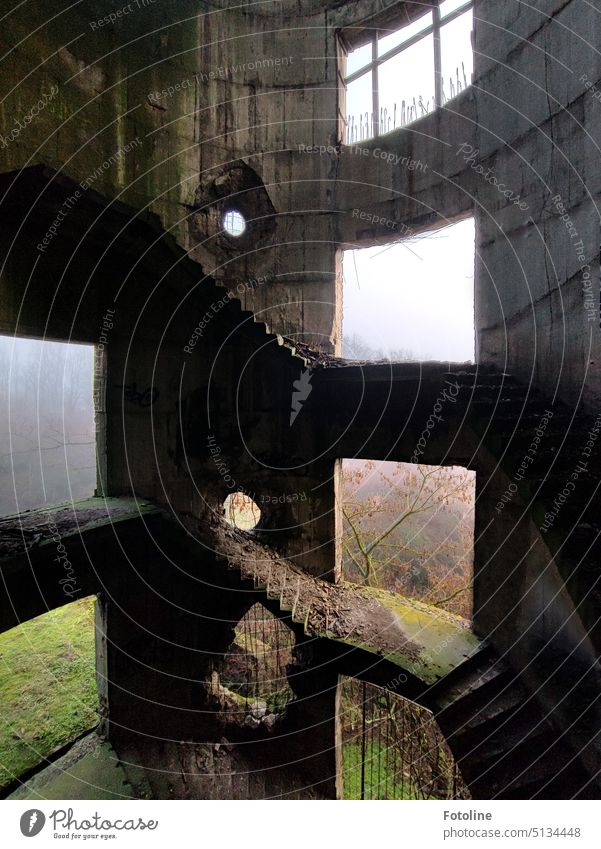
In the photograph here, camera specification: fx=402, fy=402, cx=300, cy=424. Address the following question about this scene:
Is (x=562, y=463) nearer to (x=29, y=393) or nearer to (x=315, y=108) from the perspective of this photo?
(x=315, y=108)

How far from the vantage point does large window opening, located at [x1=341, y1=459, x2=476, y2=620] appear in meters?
12.3

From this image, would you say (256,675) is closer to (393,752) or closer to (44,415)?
(393,752)

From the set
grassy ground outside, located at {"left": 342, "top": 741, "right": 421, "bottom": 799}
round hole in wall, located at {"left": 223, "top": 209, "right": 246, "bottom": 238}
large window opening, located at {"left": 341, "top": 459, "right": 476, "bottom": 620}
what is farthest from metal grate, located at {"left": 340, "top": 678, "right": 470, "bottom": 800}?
round hole in wall, located at {"left": 223, "top": 209, "right": 246, "bottom": 238}

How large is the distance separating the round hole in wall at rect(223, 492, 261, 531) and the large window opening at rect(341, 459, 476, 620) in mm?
4075

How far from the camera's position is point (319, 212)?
8.79m

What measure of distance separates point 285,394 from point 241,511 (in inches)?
112

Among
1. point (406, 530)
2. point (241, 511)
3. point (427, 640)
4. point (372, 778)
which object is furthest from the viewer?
point (406, 530)

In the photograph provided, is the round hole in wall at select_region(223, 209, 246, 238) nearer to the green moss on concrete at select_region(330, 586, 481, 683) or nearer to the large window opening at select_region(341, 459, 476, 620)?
the large window opening at select_region(341, 459, 476, 620)

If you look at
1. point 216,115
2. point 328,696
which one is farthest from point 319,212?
point 328,696

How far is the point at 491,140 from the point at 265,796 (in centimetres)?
1189

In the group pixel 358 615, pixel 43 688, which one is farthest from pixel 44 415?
pixel 358 615

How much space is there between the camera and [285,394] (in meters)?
7.51

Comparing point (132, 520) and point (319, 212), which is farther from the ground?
point (319, 212)

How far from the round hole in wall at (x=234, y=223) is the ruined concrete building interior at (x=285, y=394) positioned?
6 cm
